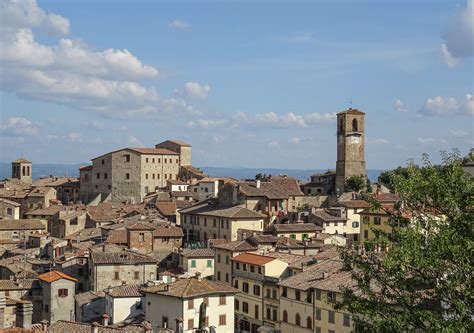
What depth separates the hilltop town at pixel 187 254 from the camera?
44.4 meters

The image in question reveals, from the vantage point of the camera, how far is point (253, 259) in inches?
2146

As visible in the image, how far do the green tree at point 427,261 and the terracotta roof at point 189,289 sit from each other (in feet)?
76.0

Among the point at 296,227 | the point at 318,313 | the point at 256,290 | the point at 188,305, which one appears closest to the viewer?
the point at 188,305

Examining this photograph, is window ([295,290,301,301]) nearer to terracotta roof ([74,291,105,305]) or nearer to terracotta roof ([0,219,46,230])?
terracotta roof ([74,291,105,305])

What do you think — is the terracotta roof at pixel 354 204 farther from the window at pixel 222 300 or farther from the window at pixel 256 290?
the window at pixel 222 300

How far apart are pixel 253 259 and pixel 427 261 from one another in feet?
117

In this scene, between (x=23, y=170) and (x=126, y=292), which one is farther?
(x=23, y=170)

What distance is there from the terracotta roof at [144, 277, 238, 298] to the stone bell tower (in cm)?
6099

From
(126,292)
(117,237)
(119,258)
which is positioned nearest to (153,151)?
(117,237)

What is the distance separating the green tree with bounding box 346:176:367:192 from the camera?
99.8 metres

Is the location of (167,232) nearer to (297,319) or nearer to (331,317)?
(297,319)

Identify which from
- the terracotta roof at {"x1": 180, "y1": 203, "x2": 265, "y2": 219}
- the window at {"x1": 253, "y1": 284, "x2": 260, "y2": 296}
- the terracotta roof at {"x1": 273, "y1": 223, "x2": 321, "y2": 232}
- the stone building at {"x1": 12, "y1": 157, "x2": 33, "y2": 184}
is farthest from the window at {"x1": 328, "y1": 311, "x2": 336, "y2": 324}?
the stone building at {"x1": 12, "y1": 157, "x2": 33, "y2": 184}

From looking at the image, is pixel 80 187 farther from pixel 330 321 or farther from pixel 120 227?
pixel 330 321

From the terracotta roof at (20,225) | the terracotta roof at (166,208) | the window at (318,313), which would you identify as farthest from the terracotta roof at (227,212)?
the window at (318,313)
